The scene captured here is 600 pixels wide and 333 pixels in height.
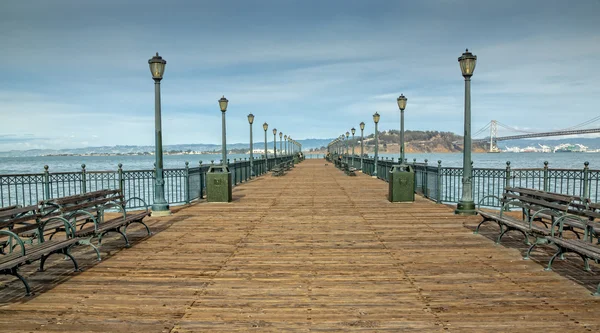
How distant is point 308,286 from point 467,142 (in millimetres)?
7478

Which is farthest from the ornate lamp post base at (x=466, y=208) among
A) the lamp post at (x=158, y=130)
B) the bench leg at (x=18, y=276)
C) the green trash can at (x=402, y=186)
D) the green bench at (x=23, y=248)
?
the bench leg at (x=18, y=276)

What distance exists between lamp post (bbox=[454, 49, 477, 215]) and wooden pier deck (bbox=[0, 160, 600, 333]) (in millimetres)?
2097

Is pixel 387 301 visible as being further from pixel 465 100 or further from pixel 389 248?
pixel 465 100

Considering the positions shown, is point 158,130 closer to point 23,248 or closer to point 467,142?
point 23,248

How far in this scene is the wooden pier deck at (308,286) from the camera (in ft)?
13.6

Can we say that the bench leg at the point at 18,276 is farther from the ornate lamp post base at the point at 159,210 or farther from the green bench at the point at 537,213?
the green bench at the point at 537,213

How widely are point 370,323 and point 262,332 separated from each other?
107 cm

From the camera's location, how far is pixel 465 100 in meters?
11.0

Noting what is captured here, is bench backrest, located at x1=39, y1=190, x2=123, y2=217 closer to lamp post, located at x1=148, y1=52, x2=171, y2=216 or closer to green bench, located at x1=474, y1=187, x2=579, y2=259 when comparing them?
lamp post, located at x1=148, y1=52, x2=171, y2=216

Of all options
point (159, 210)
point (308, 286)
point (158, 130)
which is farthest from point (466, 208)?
point (158, 130)

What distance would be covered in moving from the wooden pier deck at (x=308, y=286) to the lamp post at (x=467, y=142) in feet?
6.88

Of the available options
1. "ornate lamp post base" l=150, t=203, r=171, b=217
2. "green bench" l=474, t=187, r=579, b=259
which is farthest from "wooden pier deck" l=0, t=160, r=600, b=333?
"ornate lamp post base" l=150, t=203, r=171, b=217

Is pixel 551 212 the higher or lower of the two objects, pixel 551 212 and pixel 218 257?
the higher

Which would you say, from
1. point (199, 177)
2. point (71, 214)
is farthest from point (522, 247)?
point (199, 177)
